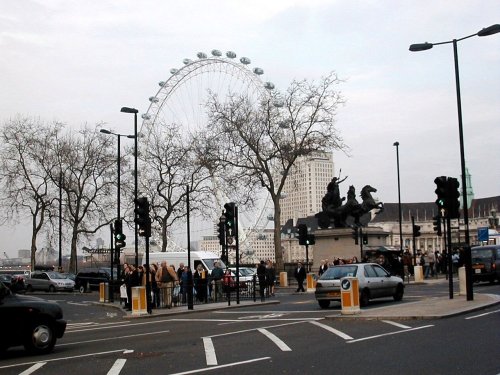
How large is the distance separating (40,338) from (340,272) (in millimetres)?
13140

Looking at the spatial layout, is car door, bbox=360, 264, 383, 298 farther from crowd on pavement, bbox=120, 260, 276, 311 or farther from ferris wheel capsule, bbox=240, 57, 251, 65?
ferris wheel capsule, bbox=240, 57, 251, 65

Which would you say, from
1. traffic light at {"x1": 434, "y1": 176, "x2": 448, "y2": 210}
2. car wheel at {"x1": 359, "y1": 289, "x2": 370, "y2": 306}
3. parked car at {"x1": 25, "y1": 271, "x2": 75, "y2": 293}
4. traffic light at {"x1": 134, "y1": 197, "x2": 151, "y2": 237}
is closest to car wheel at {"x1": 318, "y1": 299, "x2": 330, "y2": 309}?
car wheel at {"x1": 359, "y1": 289, "x2": 370, "y2": 306}

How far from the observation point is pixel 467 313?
65.5ft

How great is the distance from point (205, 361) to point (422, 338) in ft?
15.4

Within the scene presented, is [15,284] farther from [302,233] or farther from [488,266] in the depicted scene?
[488,266]

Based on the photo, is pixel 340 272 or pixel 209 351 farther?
pixel 340 272

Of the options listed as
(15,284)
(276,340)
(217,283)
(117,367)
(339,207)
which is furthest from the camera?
(339,207)

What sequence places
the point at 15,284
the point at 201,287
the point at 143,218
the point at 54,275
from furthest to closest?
1. the point at 54,275
2. the point at 201,287
3. the point at 143,218
4. the point at 15,284

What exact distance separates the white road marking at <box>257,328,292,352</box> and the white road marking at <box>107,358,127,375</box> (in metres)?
2.97

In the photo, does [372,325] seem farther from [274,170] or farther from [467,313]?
[274,170]

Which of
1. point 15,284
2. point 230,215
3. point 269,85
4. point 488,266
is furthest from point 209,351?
point 269,85

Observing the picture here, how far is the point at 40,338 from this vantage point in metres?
15.0

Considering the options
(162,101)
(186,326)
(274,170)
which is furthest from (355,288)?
(162,101)

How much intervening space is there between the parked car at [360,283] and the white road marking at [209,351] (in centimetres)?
940
